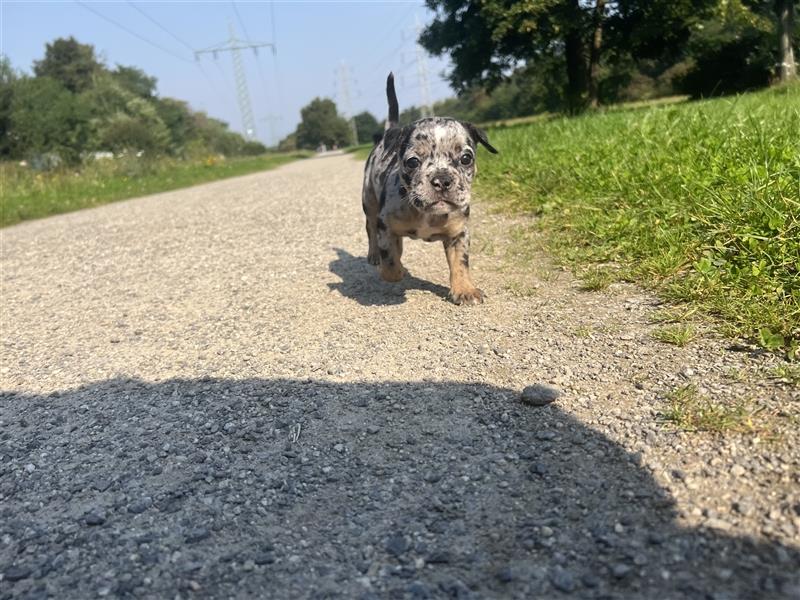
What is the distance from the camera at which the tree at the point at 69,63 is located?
7550 centimetres

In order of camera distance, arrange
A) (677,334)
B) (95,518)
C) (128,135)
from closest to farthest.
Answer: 1. (95,518)
2. (677,334)
3. (128,135)

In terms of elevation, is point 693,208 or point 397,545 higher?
point 693,208

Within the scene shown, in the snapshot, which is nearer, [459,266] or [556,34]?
[459,266]

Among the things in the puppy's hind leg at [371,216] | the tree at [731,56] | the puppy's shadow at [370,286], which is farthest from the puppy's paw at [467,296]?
the tree at [731,56]

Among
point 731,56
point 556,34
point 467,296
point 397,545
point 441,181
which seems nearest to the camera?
point 397,545

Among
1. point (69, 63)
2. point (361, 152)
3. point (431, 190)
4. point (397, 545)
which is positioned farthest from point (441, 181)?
point (69, 63)

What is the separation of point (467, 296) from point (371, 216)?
1.39 m

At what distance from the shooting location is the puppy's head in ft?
13.2

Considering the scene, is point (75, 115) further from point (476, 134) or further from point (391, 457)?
point (391, 457)

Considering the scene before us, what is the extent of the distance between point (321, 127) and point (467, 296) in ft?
336

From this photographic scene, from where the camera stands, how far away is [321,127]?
335 ft

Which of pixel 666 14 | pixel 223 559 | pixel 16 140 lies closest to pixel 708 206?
pixel 223 559

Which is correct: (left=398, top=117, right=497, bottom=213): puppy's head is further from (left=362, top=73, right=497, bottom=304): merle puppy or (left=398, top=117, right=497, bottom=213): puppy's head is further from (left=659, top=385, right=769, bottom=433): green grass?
(left=659, top=385, right=769, bottom=433): green grass

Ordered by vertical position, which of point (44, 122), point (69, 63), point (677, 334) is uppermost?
point (69, 63)
